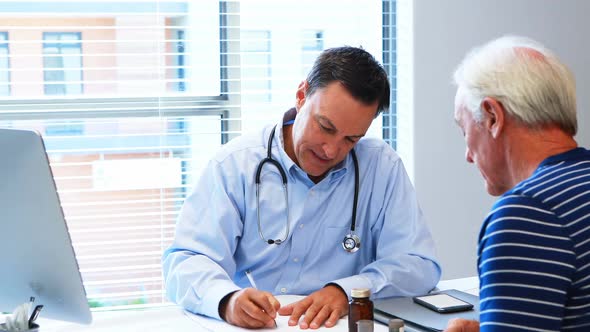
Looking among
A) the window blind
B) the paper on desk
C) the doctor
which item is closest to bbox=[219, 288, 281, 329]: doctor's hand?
the paper on desk

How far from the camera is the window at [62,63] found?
3.03 m

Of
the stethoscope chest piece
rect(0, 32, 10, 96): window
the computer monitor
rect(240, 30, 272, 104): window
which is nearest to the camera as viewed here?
the computer monitor

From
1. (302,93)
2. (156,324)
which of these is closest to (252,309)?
(156,324)

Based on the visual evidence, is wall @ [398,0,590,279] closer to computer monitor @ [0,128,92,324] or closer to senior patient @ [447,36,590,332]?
senior patient @ [447,36,590,332]

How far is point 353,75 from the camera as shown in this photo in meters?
2.04

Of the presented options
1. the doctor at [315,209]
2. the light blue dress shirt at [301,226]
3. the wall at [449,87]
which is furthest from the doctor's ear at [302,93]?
the wall at [449,87]

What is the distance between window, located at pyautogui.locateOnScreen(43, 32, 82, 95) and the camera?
3025mm

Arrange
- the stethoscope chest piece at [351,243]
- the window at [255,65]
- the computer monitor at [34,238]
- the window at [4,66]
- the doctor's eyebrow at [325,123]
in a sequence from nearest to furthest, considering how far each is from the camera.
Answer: the computer monitor at [34,238] < the doctor's eyebrow at [325,123] < the stethoscope chest piece at [351,243] < the window at [4,66] < the window at [255,65]

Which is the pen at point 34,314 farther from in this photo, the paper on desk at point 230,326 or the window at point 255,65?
the window at point 255,65

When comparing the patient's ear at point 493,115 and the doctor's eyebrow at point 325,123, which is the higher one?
the patient's ear at point 493,115

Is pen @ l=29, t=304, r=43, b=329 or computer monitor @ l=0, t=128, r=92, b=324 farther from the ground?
computer monitor @ l=0, t=128, r=92, b=324

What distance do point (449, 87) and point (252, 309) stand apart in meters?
1.84

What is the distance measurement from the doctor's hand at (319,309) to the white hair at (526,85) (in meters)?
0.63

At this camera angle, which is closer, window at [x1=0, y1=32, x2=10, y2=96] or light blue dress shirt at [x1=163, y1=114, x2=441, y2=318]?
light blue dress shirt at [x1=163, y1=114, x2=441, y2=318]
